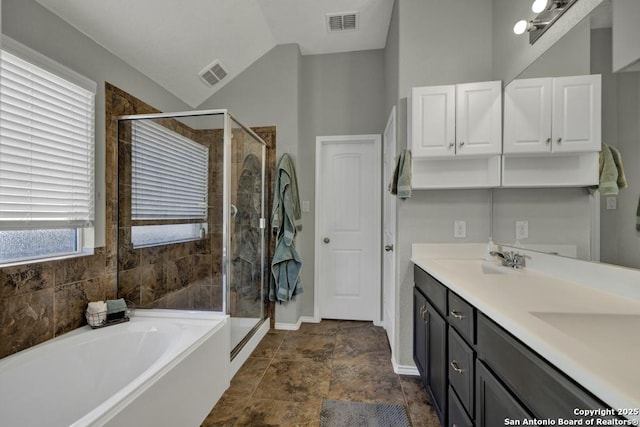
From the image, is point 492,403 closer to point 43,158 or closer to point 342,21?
point 43,158

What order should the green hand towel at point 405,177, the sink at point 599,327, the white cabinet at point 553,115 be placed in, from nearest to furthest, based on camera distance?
1. the sink at point 599,327
2. the white cabinet at point 553,115
3. the green hand towel at point 405,177

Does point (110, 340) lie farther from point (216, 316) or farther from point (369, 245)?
Answer: point (369, 245)

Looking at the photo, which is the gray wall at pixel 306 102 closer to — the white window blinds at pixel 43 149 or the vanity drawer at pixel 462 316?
the white window blinds at pixel 43 149

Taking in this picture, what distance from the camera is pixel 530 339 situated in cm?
73

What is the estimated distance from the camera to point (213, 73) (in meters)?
2.70

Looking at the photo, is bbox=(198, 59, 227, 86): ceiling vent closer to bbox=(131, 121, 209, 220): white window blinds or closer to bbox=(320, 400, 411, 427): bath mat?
bbox=(131, 121, 209, 220): white window blinds

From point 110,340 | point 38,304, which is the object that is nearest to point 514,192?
point 110,340

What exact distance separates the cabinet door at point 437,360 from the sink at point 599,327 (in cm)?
57

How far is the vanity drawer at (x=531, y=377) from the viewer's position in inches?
23.7

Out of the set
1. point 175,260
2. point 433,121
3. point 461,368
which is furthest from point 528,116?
point 175,260

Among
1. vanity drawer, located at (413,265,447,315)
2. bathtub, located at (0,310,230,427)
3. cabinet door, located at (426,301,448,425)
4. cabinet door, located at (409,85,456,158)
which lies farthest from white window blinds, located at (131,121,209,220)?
cabinet door, located at (426,301,448,425)

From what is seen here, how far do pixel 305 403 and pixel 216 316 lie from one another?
2.73ft

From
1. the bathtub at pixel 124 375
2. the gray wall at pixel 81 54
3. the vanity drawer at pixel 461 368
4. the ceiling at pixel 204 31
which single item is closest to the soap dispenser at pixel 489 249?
the vanity drawer at pixel 461 368

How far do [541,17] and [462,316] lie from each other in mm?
1730
